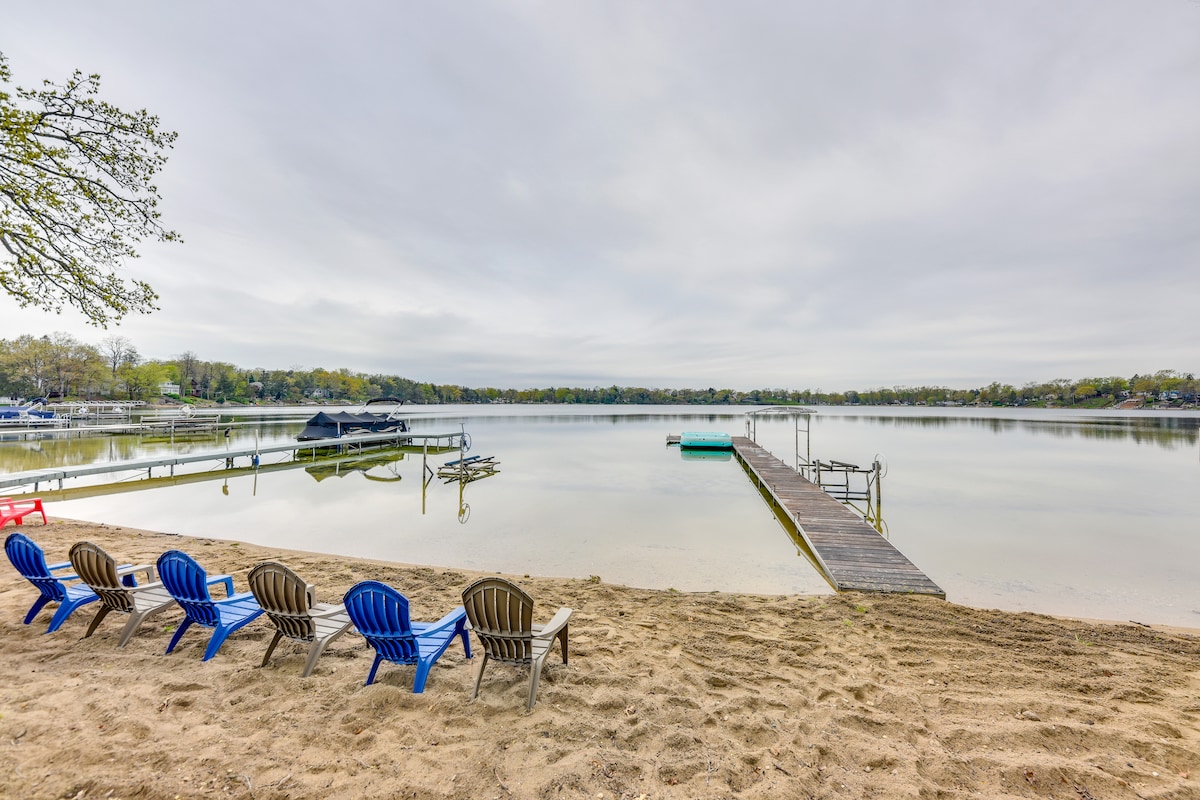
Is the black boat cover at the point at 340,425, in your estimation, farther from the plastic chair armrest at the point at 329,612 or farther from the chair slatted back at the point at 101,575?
the plastic chair armrest at the point at 329,612

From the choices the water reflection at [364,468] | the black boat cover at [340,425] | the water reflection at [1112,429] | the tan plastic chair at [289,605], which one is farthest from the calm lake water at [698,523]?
the water reflection at [1112,429]

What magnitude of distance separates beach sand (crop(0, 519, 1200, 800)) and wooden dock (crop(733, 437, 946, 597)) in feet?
4.97

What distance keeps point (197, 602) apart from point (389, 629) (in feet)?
5.48

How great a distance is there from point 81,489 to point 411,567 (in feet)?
42.5

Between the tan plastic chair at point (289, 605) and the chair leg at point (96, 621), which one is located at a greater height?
the tan plastic chair at point (289, 605)

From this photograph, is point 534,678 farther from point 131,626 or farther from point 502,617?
point 131,626

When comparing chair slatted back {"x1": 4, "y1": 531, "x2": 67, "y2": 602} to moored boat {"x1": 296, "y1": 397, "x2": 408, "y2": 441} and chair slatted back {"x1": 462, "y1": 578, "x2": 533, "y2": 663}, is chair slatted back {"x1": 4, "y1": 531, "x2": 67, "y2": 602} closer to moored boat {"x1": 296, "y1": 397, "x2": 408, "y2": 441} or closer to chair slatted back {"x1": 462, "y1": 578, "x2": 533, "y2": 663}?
chair slatted back {"x1": 462, "y1": 578, "x2": 533, "y2": 663}

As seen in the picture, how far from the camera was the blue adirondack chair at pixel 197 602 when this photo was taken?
3514mm

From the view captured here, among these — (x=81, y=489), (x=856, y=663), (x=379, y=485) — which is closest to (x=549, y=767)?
(x=856, y=663)

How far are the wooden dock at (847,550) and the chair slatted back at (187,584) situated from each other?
6676mm

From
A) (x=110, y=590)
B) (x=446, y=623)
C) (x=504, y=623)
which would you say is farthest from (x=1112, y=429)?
(x=110, y=590)

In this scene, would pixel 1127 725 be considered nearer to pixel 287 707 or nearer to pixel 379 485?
pixel 287 707

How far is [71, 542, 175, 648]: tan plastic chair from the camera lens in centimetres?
368

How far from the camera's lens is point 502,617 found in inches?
122
